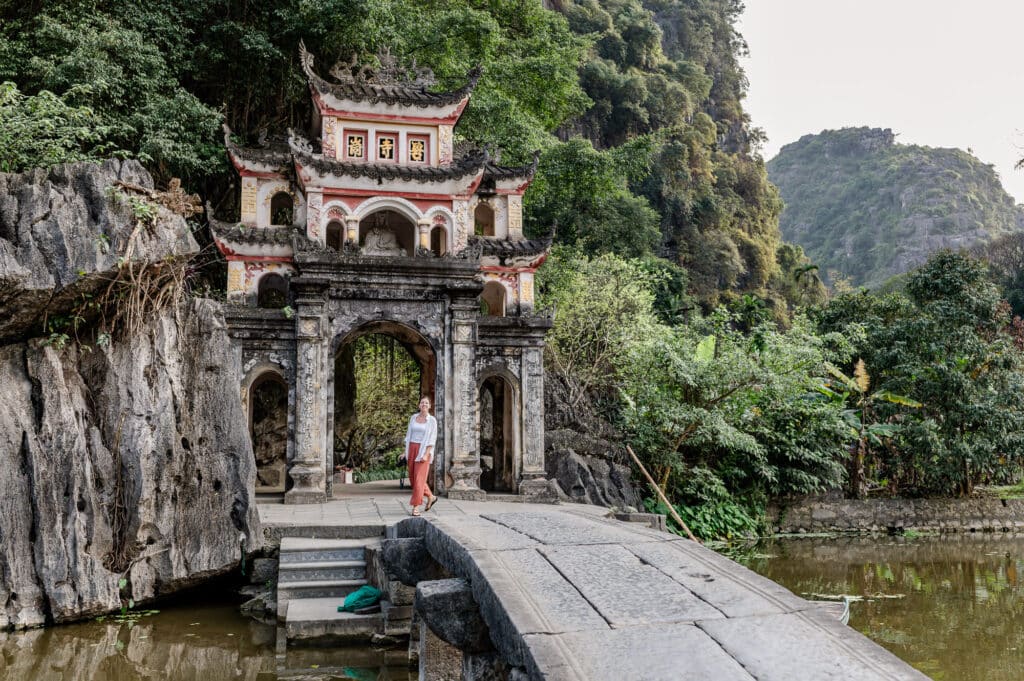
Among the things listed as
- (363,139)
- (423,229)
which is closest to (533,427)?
(423,229)

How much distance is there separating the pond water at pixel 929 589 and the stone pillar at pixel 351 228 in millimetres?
8663

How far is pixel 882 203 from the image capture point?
215 feet

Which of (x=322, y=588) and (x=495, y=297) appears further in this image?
(x=495, y=297)

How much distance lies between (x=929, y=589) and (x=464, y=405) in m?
7.46

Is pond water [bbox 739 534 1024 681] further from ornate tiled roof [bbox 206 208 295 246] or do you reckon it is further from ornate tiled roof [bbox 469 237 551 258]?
ornate tiled roof [bbox 206 208 295 246]

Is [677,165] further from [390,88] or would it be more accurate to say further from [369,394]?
[390,88]

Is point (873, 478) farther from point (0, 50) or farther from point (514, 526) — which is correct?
point (0, 50)

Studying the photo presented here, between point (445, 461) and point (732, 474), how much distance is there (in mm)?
7950

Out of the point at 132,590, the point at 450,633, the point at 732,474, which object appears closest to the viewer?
the point at 450,633

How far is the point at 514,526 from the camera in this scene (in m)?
6.27

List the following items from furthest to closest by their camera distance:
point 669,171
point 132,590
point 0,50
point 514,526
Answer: point 669,171 < point 0,50 < point 132,590 < point 514,526

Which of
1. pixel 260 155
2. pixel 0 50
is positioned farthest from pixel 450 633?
pixel 0 50

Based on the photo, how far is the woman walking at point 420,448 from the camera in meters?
9.72

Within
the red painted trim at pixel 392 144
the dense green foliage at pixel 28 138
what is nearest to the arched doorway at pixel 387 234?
the red painted trim at pixel 392 144
